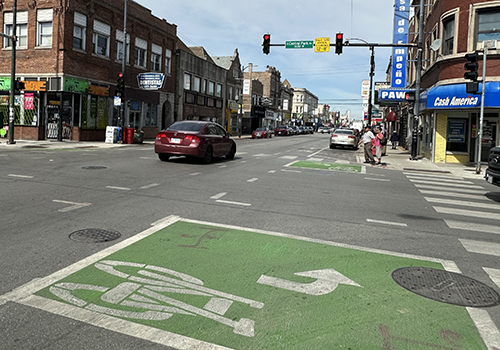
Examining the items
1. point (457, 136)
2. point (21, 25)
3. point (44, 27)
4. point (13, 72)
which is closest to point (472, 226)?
point (457, 136)

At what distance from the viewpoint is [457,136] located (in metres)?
21.2

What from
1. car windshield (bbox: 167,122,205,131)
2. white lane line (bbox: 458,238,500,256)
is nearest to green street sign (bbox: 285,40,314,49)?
car windshield (bbox: 167,122,205,131)

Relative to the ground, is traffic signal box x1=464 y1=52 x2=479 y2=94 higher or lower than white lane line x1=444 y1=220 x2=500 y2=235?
higher

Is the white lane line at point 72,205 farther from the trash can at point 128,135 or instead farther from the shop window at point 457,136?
the trash can at point 128,135


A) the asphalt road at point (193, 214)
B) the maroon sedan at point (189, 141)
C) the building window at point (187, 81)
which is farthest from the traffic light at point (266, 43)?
the building window at point (187, 81)

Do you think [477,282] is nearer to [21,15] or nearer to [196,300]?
[196,300]

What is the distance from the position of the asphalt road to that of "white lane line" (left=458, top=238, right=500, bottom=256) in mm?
16

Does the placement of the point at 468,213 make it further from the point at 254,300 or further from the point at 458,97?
the point at 458,97

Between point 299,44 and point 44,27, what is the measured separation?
53.5 feet

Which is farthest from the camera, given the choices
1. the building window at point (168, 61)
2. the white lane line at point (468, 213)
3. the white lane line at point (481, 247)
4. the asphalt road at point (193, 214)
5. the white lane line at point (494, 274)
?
the building window at point (168, 61)

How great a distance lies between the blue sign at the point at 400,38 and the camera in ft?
101

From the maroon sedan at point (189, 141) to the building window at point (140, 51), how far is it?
2104cm

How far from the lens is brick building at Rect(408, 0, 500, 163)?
19125 millimetres

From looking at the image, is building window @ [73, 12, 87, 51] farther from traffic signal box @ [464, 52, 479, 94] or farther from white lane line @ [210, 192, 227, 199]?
traffic signal box @ [464, 52, 479, 94]
